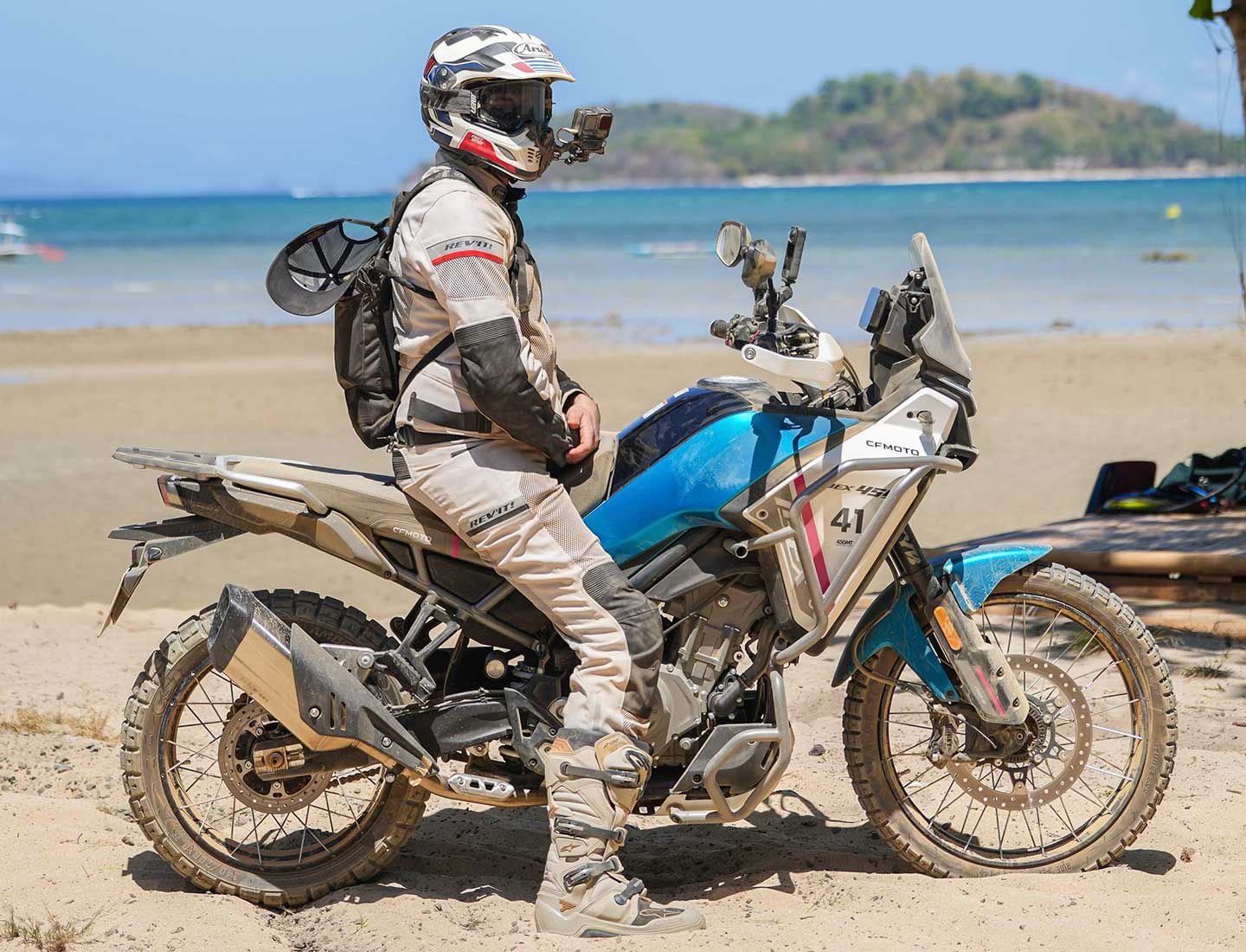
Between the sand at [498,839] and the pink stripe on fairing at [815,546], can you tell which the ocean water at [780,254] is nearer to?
the sand at [498,839]

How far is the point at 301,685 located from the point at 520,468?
2.81 ft

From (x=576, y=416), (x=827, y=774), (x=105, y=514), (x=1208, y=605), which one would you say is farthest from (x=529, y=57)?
(x=105, y=514)

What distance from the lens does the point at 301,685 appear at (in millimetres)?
3941

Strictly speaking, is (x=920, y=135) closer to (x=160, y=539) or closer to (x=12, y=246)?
(x=12, y=246)

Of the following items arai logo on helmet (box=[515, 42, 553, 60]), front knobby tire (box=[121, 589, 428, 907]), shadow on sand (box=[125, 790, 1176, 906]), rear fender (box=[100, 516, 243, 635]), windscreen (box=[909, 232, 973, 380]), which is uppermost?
arai logo on helmet (box=[515, 42, 553, 60])

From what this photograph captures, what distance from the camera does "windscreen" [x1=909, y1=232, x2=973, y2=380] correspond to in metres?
3.96

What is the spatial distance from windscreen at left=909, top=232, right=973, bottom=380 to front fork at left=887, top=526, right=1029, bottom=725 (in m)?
0.52

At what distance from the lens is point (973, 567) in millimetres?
4324

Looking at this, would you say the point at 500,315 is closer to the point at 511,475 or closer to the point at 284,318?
the point at 511,475

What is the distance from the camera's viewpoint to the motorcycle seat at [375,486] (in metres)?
4.01

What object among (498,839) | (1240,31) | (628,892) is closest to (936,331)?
(628,892)

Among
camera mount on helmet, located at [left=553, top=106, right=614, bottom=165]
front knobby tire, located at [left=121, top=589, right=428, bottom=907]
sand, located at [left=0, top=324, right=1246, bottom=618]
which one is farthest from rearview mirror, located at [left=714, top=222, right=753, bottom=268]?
sand, located at [left=0, top=324, right=1246, bottom=618]

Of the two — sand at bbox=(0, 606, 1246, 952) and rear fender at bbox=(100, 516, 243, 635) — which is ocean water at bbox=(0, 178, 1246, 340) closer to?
sand at bbox=(0, 606, 1246, 952)

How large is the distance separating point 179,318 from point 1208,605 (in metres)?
24.1
